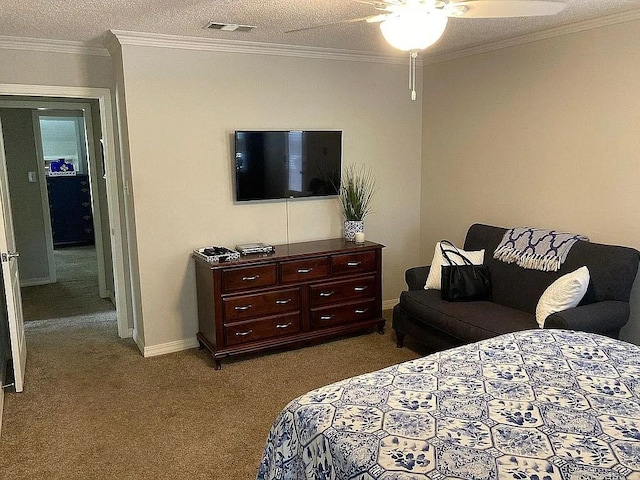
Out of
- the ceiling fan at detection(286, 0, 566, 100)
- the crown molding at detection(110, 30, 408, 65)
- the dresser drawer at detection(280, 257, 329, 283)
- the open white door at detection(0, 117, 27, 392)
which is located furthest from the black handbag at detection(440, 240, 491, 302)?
the open white door at detection(0, 117, 27, 392)

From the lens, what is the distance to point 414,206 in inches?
205

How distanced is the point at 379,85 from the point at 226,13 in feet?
6.31

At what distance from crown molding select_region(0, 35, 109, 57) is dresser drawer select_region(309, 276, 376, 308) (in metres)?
2.42

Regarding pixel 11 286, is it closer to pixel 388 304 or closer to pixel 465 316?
pixel 465 316

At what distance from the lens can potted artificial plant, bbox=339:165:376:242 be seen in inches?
182

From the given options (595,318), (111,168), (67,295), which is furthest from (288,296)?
(67,295)

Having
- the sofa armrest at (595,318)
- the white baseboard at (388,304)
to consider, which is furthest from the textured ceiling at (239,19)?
the white baseboard at (388,304)

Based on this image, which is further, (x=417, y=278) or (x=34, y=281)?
(x=34, y=281)

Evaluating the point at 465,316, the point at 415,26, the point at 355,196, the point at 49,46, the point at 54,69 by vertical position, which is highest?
the point at 49,46

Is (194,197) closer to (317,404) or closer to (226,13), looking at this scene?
(226,13)

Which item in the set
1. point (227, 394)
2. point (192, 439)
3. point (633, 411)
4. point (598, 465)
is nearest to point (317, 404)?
point (598, 465)

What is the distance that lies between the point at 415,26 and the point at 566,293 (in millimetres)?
1943

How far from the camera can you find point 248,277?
3.93m

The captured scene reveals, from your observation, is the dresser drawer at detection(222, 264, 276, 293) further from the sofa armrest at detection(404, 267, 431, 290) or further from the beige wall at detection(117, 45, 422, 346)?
the sofa armrest at detection(404, 267, 431, 290)
